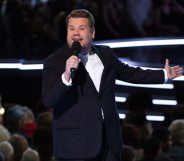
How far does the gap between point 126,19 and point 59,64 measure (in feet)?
24.2

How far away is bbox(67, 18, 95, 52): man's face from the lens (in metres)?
4.14

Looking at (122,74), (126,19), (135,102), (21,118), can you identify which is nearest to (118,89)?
(135,102)

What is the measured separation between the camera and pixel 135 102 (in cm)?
745

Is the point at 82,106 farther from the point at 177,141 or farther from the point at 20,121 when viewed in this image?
the point at 20,121

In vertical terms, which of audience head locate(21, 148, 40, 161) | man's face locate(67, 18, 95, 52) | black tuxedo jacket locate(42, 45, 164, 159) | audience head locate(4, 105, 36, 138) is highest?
man's face locate(67, 18, 95, 52)

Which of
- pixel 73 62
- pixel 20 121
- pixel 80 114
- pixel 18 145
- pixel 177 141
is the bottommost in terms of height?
pixel 20 121

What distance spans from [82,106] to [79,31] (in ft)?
1.40

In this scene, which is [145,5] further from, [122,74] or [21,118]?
[122,74]

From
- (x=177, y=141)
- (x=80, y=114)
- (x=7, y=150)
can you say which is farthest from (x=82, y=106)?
(x=177, y=141)

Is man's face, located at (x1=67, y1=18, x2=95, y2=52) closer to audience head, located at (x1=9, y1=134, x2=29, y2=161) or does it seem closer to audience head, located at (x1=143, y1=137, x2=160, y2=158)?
audience head, located at (x1=143, y1=137, x2=160, y2=158)

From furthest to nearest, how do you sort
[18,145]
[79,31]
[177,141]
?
[18,145] < [177,141] < [79,31]

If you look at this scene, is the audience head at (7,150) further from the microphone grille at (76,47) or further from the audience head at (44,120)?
the microphone grille at (76,47)

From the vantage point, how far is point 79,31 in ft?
13.6

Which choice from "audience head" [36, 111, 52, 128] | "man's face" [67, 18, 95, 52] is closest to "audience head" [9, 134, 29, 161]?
"audience head" [36, 111, 52, 128]
